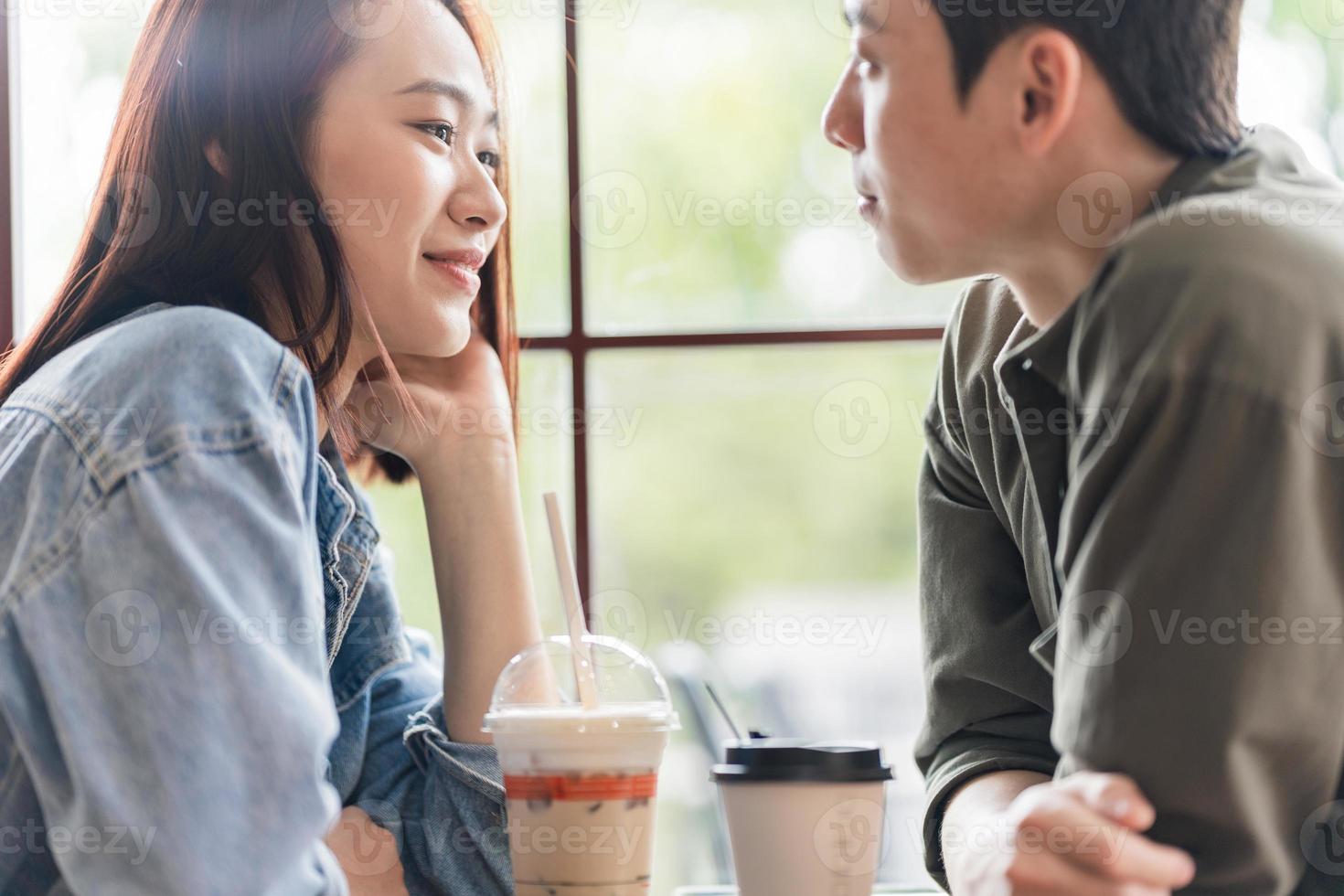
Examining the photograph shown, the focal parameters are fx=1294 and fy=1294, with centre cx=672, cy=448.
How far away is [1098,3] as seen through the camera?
3.43 feet

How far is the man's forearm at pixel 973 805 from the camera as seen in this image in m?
1.14

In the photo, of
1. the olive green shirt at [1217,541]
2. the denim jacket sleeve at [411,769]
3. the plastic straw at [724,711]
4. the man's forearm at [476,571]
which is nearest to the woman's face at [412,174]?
the man's forearm at [476,571]

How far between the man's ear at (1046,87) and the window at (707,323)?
889mm

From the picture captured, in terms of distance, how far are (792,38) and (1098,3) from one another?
1.09m

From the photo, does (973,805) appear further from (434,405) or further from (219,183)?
(219,183)

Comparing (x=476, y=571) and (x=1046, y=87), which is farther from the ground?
(x=1046, y=87)

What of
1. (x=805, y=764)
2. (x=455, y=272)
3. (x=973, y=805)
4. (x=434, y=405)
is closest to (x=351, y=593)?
(x=434, y=405)

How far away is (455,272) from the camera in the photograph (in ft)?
4.66

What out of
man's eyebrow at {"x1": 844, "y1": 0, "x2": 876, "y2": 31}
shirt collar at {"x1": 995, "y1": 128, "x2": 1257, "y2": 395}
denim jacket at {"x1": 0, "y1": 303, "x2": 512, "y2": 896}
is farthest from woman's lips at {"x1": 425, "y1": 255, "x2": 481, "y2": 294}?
shirt collar at {"x1": 995, "y1": 128, "x2": 1257, "y2": 395}

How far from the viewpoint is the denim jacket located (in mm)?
854

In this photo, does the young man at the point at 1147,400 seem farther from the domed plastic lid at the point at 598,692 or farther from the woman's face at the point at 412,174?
the woman's face at the point at 412,174

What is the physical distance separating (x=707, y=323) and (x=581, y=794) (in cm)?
108

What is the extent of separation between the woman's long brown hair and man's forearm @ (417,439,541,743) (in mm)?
217

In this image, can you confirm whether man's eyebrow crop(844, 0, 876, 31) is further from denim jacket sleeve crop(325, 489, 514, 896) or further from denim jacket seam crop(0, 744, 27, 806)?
denim jacket seam crop(0, 744, 27, 806)
